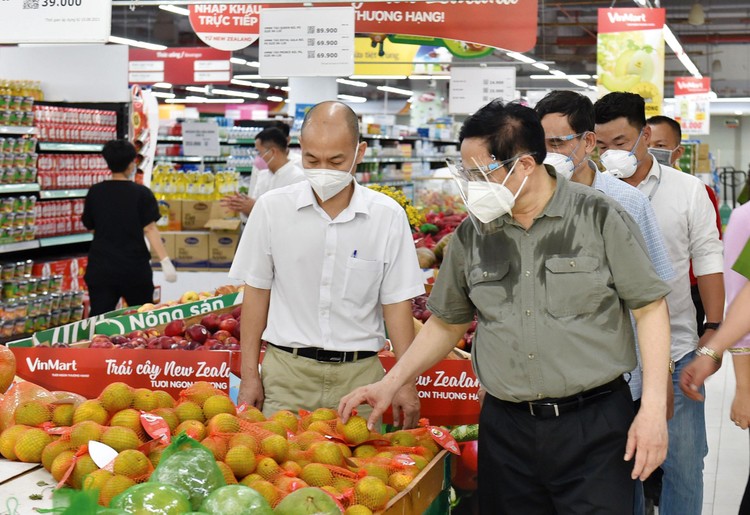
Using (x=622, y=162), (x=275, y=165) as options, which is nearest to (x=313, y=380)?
(x=622, y=162)

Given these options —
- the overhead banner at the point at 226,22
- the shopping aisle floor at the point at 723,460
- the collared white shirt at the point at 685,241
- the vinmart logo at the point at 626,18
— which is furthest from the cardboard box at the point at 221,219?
the collared white shirt at the point at 685,241

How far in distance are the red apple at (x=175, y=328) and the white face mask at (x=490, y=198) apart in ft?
8.14

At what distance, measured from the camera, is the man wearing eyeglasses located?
2.40 metres

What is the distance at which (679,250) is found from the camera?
3.59 m

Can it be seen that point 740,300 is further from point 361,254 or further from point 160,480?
point 160,480

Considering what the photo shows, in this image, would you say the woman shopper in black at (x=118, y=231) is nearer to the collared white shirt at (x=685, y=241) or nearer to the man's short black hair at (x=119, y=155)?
the man's short black hair at (x=119, y=155)

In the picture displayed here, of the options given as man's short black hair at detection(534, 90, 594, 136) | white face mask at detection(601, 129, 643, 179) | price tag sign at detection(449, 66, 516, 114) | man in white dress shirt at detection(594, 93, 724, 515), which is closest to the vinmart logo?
price tag sign at detection(449, 66, 516, 114)

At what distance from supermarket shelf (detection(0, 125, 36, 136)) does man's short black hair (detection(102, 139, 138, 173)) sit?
4.92 feet

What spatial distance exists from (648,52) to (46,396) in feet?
26.2

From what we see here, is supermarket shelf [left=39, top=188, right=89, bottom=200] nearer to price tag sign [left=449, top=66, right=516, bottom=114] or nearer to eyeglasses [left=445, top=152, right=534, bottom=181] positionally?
price tag sign [left=449, top=66, right=516, bottom=114]

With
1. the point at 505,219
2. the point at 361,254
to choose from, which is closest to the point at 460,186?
the point at 505,219

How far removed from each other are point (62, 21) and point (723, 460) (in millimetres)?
4736

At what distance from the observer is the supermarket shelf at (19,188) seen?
805cm

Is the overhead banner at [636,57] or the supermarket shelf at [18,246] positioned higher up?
the overhead banner at [636,57]
